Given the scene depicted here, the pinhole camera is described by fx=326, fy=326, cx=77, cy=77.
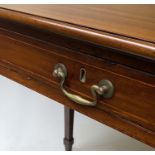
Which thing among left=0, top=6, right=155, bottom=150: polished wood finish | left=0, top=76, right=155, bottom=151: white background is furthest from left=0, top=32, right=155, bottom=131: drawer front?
left=0, top=76, right=155, bottom=151: white background

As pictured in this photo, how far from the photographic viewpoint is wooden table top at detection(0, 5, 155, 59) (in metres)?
0.48

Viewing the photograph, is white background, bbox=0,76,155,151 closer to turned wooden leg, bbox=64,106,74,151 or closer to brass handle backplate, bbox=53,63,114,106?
turned wooden leg, bbox=64,106,74,151

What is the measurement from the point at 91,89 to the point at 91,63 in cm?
5

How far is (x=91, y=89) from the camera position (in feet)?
1.91

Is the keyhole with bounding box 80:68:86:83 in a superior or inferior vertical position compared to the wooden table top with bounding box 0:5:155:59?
inferior

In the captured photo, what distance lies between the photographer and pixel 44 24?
596 millimetres

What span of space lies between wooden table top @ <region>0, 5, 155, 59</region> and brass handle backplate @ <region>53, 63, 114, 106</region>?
0.08m

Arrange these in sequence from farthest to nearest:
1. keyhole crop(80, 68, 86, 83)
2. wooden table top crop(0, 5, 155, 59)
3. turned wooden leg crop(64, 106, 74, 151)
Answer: turned wooden leg crop(64, 106, 74, 151), keyhole crop(80, 68, 86, 83), wooden table top crop(0, 5, 155, 59)

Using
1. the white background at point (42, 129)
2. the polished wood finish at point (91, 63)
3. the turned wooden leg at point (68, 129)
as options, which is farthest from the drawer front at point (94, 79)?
the white background at point (42, 129)

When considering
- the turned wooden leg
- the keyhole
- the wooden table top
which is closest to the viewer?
the wooden table top

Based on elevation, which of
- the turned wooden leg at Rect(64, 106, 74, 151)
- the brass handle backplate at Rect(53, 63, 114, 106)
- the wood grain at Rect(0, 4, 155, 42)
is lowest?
the turned wooden leg at Rect(64, 106, 74, 151)

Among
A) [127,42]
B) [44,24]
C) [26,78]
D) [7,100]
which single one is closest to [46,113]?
[7,100]

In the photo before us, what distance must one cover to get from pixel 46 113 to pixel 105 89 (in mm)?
1043

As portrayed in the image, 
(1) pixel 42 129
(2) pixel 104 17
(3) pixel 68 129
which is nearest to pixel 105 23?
(2) pixel 104 17
